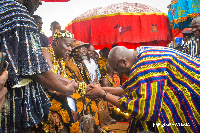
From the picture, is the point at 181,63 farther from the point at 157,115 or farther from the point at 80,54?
the point at 80,54

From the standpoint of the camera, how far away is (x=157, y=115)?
1.77 m

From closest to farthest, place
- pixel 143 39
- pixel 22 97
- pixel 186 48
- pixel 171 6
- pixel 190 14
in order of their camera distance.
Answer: pixel 22 97
pixel 186 48
pixel 190 14
pixel 171 6
pixel 143 39

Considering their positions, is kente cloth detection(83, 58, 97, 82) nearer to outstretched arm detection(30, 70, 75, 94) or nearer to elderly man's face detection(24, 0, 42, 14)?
outstretched arm detection(30, 70, 75, 94)

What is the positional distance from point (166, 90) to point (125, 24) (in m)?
4.46

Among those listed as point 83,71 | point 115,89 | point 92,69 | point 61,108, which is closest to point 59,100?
point 61,108

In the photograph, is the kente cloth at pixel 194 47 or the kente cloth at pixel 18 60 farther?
the kente cloth at pixel 194 47

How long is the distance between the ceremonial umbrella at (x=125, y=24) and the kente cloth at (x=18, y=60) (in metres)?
4.71

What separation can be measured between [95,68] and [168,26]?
3219 mm

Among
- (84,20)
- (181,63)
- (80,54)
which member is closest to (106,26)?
(84,20)

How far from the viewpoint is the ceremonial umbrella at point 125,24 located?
19.7 ft

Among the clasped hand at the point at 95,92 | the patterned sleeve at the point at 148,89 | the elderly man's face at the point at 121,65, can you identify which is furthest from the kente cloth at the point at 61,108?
the patterned sleeve at the point at 148,89

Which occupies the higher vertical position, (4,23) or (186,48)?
(4,23)

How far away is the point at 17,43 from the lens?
141 centimetres

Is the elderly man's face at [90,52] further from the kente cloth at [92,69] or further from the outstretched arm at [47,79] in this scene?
the outstretched arm at [47,79]
